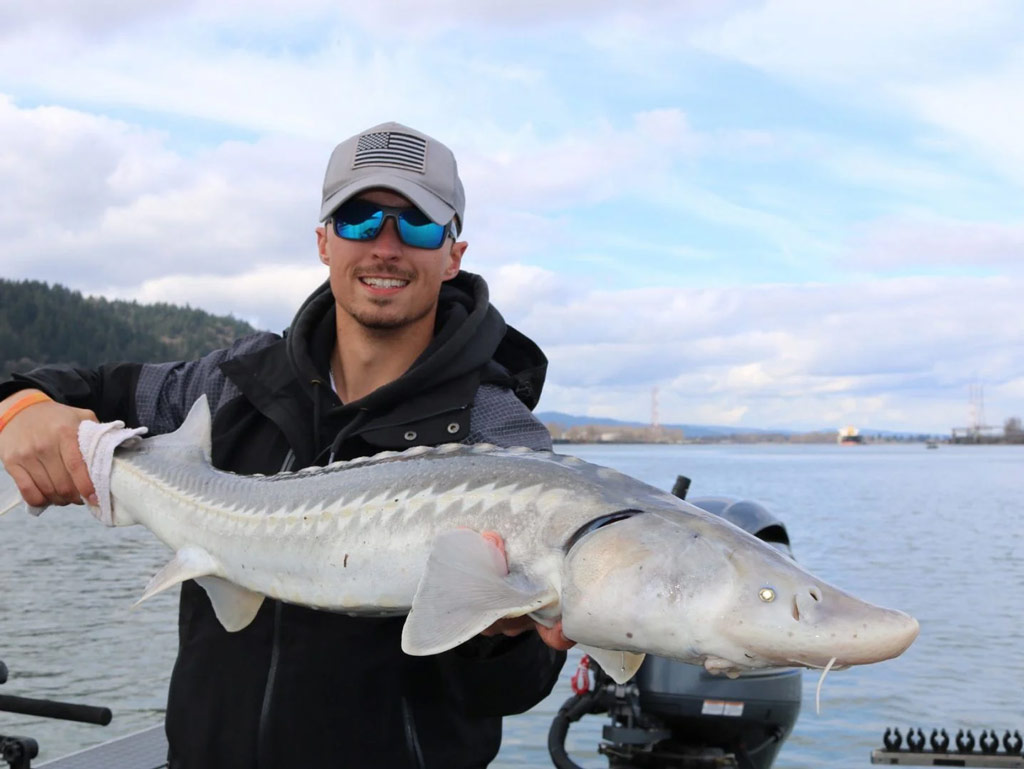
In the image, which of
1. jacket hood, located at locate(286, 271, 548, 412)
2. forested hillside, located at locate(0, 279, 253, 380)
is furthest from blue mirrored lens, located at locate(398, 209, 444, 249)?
forested hillside, located at locate(0, 279, 253, 380)

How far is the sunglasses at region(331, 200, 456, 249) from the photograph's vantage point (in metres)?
2.79

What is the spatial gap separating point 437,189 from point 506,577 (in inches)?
47.7

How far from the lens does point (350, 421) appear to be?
2781 millimetres

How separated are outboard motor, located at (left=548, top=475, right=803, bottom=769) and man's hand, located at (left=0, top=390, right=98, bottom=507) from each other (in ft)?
8.38

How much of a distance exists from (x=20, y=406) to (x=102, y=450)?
0.24 metres

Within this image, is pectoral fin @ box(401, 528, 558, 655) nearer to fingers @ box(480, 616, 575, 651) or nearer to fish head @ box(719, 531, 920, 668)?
fingers @ box(480, 616, 575, 651)

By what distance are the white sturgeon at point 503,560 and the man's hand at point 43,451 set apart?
7.5 inches

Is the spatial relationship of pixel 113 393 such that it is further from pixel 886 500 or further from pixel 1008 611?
pixel 886 500

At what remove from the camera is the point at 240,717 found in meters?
2.52

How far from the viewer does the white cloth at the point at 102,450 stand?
268 centimetres

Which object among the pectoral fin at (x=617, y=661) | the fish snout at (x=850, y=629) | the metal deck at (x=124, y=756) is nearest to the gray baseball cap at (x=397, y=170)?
the pectoral fin at (x=617, y=661)

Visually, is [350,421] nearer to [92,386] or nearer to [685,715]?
[92,386]

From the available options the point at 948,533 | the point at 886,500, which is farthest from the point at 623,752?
the point at 886,500

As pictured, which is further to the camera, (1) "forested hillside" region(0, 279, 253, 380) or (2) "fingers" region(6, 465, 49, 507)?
(1) "forested hillside" region(0, 279, 253, 380)
